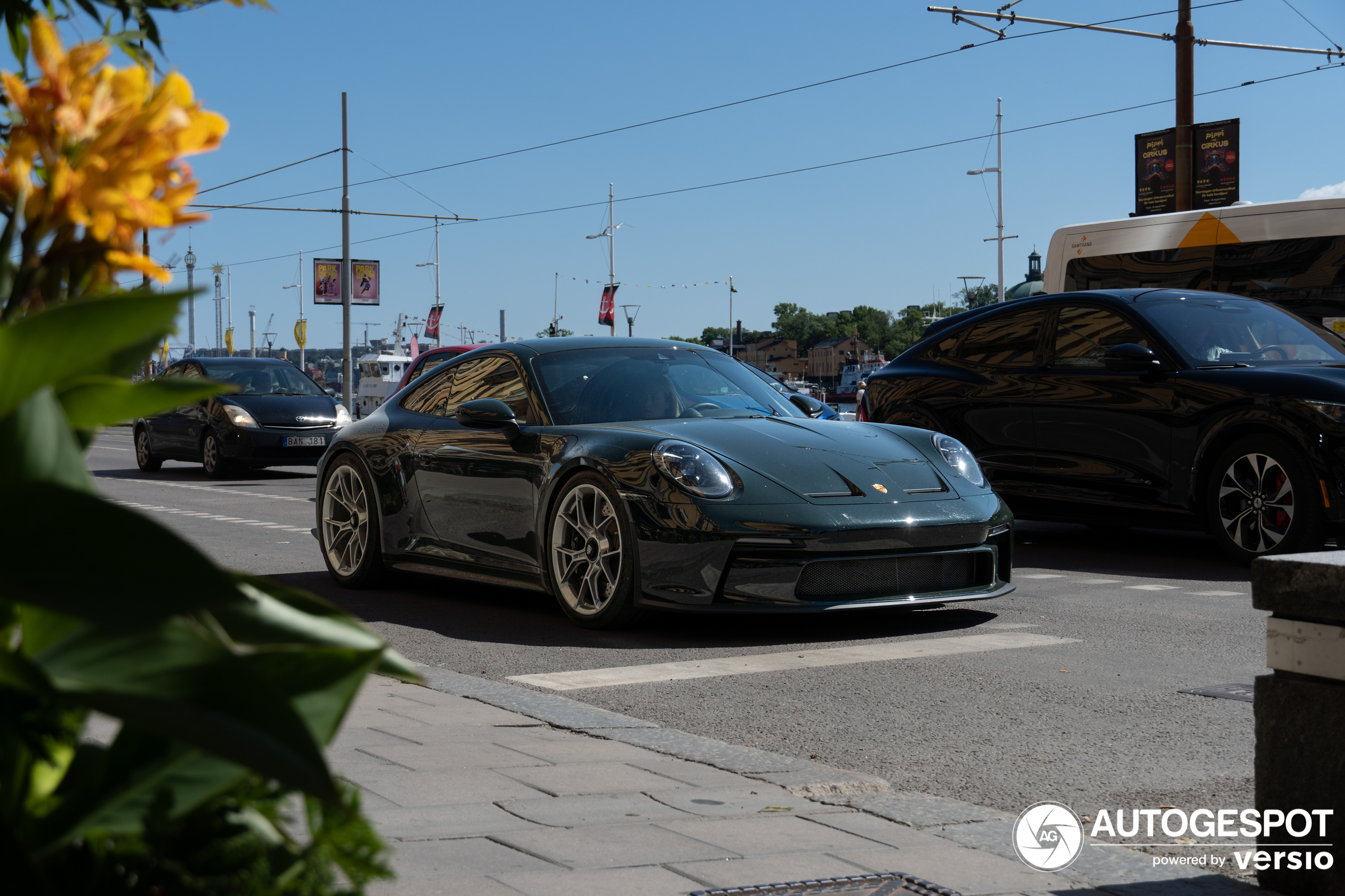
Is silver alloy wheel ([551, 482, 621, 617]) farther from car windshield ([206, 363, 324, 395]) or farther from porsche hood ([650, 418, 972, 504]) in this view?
car windshield ([206, 363, 324, 395])

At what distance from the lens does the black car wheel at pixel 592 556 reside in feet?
19.7

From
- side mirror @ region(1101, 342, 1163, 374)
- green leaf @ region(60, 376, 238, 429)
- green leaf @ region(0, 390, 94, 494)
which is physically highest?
side mirror @ region(1101, 342, 1163, 374)

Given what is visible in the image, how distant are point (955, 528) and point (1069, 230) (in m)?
10.5

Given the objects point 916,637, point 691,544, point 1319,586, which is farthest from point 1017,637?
point 1319,586

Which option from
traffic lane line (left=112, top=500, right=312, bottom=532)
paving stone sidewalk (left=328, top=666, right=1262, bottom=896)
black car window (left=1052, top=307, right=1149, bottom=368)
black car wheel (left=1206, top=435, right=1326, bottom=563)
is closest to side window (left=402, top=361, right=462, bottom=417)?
paving stone sidewalk (left=328, top=666, right=1262, bottom=896)

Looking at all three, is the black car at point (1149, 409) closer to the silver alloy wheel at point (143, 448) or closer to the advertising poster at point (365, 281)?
the silver alloy wheel at point (143, 448)

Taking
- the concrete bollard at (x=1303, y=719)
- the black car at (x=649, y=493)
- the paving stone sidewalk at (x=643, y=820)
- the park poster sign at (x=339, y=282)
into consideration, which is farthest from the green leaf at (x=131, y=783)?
the park poster sign at (x=339, y=282)

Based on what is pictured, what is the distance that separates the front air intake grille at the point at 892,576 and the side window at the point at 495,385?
67.0 inches

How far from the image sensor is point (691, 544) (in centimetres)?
577

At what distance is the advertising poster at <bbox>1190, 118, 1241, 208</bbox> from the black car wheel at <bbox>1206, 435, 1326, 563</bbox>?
15504 mm

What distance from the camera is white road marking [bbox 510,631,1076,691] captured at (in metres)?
5.20

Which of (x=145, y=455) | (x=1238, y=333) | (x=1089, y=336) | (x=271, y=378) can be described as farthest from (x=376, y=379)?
(x=1238, y=333)

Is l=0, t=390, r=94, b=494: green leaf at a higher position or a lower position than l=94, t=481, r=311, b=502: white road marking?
higher

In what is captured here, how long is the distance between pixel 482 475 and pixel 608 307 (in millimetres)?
60975
